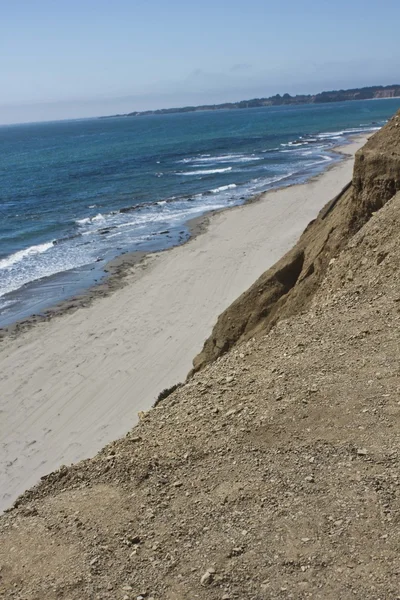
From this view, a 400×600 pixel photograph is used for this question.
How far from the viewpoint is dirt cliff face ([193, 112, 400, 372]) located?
12.2 meters

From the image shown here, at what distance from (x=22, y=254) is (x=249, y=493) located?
31735 mm

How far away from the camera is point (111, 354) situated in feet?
67.9

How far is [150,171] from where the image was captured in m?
68.0

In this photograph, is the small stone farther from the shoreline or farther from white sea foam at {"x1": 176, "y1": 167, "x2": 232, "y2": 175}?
white sea foam at {"x1": 176, "y1": 167, "x2": 232, "y2": 175}

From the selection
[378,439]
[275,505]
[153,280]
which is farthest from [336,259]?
[153,280]

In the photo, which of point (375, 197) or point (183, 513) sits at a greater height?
point (375, 197)

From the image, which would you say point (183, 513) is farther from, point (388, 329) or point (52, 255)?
point (52, 255)

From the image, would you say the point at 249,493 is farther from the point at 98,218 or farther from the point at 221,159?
the point at 221,159

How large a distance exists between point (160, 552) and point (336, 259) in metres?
6.83

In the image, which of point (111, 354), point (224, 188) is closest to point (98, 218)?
point (224, 188)

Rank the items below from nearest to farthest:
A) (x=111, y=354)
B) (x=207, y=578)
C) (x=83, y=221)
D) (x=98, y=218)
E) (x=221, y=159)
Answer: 1. (x=207, y=578)
2. (x=111, y=354)
3. (x=83, y=221)
4. (x=98, y=218)
5. (x=221, y=159)

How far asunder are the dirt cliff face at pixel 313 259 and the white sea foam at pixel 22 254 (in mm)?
22950

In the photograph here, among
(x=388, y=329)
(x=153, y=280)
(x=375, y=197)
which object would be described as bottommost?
(x=153, y=280)

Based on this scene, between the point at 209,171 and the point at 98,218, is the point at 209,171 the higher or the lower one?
the higher one
